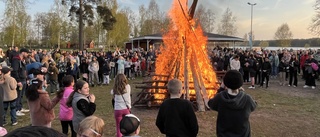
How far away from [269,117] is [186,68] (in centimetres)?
313

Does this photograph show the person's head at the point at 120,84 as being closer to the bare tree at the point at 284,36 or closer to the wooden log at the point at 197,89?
the wooden log at the point at 197,89

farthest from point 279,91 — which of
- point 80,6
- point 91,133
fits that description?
point 80,6

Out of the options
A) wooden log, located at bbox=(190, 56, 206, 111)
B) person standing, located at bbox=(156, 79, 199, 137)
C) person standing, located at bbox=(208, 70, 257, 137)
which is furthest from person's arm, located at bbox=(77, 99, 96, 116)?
wooden log, located at bbox=(190, 56, 206, 111)

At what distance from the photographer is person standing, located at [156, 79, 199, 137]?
3889mm

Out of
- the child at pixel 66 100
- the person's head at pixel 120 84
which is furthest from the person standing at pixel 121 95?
the child at pixel 66 100

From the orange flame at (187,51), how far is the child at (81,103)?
5374 mm

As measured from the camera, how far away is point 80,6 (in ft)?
98.0

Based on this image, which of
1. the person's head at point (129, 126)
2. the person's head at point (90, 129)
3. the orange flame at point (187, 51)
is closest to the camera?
the person's head at point (90, 129)

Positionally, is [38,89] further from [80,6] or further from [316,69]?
[80,6]

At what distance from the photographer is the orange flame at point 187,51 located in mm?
9992

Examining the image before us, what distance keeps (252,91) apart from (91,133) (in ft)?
40.4

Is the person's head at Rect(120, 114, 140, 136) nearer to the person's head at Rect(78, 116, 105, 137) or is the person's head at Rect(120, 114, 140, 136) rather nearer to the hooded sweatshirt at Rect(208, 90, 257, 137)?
the person's head at Rect(78, 116, 105, 137)

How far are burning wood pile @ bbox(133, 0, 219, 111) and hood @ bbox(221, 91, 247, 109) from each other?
5513 millimetres

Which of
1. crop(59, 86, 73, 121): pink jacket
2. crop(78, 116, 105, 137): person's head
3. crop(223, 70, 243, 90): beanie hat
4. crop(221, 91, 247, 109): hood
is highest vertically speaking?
crop(223, 70, 243, 90): beanie hat
